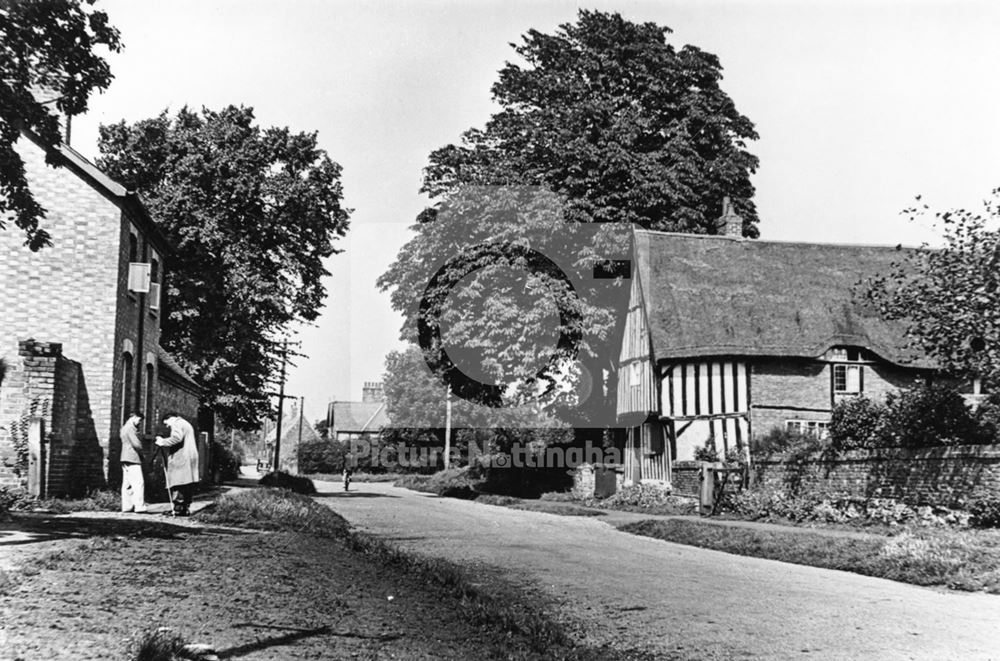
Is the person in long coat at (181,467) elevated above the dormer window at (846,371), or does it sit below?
below

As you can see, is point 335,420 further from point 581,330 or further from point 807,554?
point 807,554

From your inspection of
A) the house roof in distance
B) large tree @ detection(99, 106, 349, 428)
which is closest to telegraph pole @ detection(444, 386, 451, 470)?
large tree @ detection(99, 106, 349, 428)

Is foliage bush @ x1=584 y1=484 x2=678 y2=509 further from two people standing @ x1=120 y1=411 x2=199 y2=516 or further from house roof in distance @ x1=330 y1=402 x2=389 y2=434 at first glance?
house roof in distance @ x1=330 y1=402 x2=389 y2=434

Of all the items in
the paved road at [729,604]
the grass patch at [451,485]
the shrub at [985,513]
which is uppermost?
the shrub at [985,513]

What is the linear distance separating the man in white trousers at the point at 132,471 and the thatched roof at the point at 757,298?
1846 centimetres

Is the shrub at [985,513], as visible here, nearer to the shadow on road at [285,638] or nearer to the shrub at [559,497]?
the shadow on road at [285,638]

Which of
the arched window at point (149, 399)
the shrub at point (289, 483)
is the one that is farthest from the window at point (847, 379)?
the arched window at point (149, 399)

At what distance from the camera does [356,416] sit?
367 feet

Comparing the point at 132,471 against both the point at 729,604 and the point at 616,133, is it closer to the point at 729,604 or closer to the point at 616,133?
the point at 729,604

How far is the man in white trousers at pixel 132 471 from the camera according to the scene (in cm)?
1688

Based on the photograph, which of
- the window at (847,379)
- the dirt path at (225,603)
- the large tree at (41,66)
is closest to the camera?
the dirt path at (225,603)

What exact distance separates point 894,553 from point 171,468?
1103cm

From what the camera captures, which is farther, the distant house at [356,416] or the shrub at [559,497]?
the distant house at [356,416]

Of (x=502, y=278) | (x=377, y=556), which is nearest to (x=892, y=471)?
(x=377, y=556)
